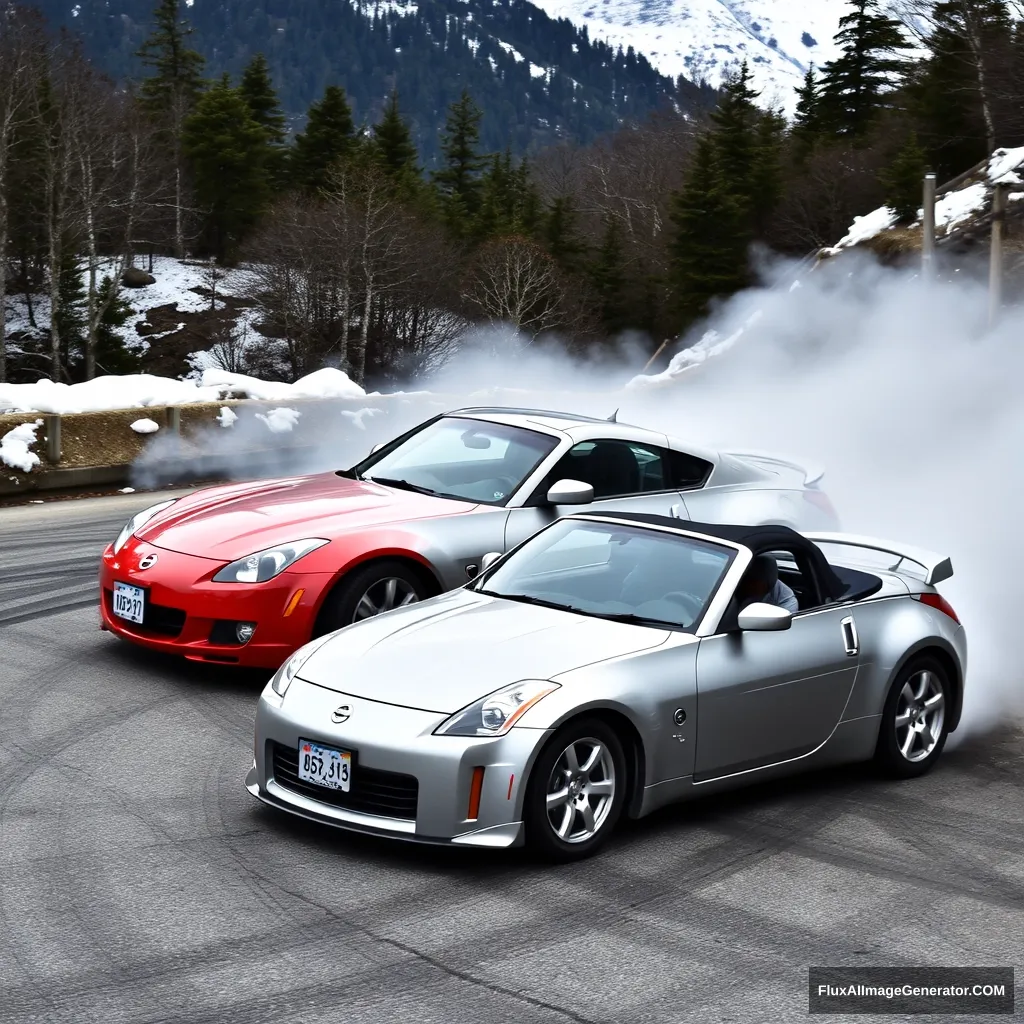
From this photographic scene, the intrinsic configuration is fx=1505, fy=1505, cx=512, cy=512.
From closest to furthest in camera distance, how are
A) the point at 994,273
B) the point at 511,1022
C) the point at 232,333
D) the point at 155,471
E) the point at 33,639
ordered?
the point at 511,1022 → the point at 33,639 → the point at 155,471 → the point at 994,273 → the point at 232,333

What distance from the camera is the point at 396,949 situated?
480 centimetres

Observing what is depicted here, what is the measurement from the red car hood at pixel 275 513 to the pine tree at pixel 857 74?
233 ft

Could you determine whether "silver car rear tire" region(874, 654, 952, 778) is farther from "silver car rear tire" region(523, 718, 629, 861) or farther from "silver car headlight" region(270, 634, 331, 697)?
"silver car headlight" region(270, 634, 331, 697)

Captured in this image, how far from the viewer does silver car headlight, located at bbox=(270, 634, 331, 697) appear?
6.12 m

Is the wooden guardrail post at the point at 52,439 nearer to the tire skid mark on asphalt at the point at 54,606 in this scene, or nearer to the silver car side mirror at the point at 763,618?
the tire skid mark on asphalt at the point at 54,606

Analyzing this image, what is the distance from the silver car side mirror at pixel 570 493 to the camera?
28.7 ft

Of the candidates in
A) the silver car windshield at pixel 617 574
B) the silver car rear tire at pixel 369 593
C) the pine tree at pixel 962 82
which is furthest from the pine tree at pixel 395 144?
the silver car windshield at pixel 617 574

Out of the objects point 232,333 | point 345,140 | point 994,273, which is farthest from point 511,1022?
point 345,140

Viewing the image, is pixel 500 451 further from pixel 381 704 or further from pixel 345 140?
pixel 345 140

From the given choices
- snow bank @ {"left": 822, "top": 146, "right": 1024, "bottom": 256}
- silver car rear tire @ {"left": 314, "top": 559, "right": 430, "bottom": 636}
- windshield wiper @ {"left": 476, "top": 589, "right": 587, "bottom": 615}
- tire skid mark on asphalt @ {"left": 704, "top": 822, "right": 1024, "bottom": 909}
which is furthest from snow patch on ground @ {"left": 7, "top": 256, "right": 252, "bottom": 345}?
tire skid mark on asphalt @ {"left": 704, "top": 822, "right": 1024, "bottom": 909}

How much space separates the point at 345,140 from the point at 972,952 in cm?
8306

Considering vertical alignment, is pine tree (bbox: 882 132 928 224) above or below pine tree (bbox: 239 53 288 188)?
below

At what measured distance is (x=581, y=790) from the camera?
5742 millimetres

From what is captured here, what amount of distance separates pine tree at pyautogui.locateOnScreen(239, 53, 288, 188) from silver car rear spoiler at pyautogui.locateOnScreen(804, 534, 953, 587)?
8555cm
